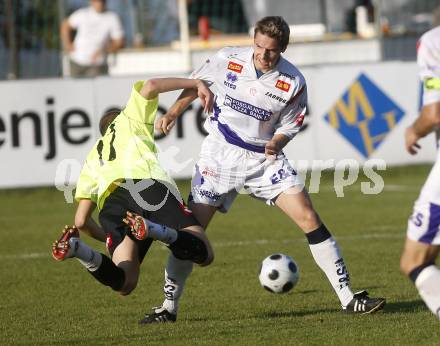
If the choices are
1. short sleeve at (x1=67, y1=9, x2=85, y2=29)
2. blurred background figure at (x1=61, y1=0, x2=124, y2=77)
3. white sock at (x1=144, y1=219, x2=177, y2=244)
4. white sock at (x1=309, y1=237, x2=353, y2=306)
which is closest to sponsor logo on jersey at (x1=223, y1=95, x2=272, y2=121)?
white sock at (x1=309, y1=237, x2=353, y2=306)

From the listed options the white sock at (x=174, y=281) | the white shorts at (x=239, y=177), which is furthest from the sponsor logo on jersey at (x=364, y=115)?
the white sock at (x=174, y=281)

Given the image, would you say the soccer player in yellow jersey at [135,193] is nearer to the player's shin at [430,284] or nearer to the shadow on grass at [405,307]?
the shadow on grass at [405,307]

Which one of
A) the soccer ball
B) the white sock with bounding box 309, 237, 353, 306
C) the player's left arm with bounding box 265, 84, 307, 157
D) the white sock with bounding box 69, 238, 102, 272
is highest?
the player's left arm with bounding box 265, 84, 307, 157

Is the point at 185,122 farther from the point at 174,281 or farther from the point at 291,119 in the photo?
the point at 174,281

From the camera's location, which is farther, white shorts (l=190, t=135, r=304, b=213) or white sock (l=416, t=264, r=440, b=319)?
white shorts (l=190, t=135, r=304, b=213)

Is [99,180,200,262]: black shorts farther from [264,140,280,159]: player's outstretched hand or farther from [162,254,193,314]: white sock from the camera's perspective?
[264,140,280,159]: player's outstretched hand

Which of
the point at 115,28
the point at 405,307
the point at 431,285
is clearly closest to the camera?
the point at 431,285

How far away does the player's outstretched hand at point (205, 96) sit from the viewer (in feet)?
24.7

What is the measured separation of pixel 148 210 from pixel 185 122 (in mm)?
9218

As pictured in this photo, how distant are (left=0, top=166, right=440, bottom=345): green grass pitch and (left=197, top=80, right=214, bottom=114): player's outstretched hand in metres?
1.49

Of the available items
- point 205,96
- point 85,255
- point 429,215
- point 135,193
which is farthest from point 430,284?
point 135,193

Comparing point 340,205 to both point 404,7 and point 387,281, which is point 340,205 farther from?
point 404,7

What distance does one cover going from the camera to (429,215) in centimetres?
602

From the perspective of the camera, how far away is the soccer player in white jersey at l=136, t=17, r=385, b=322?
791 cm
